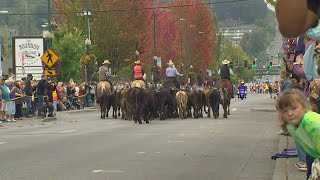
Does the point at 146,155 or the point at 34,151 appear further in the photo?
the point at 34,151

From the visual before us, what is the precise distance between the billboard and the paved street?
27411 mm

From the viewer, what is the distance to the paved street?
11967 mm

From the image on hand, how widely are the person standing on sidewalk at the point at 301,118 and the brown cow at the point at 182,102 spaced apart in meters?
25.4

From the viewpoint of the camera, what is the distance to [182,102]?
30703 millimetres

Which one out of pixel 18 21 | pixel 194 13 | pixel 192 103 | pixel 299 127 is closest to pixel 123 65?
pixel 194 13

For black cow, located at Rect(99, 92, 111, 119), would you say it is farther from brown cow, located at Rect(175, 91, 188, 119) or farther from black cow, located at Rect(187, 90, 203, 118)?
black cow, located at Rect(187, 90, 203, 118)

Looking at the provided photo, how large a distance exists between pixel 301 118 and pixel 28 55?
45.9 m

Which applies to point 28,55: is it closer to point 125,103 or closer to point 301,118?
point 125,103

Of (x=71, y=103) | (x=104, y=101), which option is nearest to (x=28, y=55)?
(x=71, y=103)

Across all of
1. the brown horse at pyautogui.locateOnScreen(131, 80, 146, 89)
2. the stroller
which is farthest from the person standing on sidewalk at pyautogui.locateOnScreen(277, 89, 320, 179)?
the stroller

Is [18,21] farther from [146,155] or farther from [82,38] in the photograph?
[146,155]

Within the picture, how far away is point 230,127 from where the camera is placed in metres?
24.2

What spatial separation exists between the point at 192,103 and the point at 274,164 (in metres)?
18.2

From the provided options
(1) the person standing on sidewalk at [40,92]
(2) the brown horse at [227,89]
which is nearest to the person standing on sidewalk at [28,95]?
(1) the person standing on sidewalk at [40,92]
